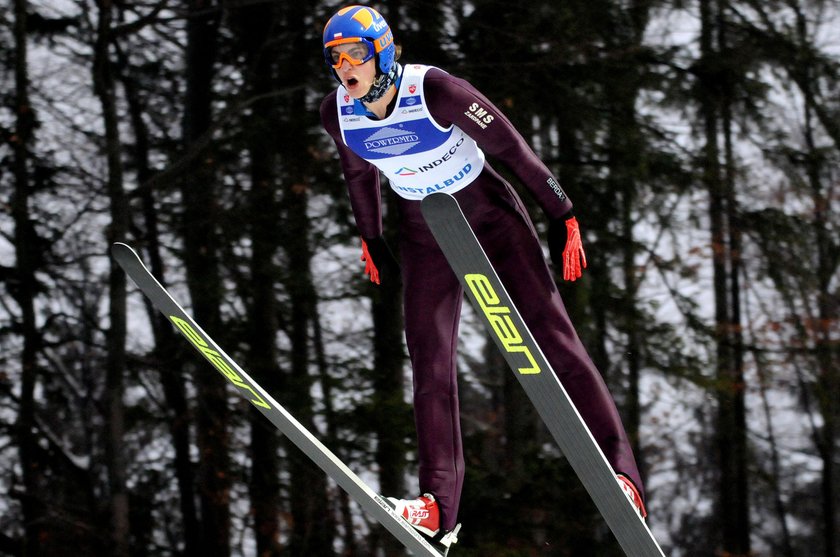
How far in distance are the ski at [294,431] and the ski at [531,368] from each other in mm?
605

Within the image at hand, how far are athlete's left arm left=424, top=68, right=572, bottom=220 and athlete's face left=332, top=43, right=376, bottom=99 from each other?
171 millimetres

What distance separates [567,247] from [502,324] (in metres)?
0.43

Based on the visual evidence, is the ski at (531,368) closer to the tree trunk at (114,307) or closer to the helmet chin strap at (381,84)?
the helmet chin strap at (381,84)

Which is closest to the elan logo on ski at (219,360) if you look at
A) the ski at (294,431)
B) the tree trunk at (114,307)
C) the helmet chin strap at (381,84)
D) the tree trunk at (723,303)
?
the ski at (294,431)

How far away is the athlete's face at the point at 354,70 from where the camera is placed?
3.26 meters

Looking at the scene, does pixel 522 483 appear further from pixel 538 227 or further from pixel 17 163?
pixel 17 163

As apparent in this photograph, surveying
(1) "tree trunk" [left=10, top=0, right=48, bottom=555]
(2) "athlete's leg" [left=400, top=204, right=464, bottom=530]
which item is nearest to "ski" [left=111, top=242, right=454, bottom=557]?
(2) "athlete's leg" [left=400, top=204, right=464, bottom=530]

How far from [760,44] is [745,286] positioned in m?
3.39

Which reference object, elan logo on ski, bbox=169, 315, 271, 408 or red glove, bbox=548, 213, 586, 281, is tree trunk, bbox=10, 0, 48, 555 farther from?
red glove, bbox=548, 213, 586, 281

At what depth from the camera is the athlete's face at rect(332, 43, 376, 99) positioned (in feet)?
10.7

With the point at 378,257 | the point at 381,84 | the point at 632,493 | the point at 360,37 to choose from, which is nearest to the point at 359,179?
the point at 378,257

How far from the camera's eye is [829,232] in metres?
10.5

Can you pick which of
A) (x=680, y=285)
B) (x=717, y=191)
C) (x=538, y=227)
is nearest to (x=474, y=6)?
(x=538, y=227)

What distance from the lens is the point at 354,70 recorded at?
3.27 meters
